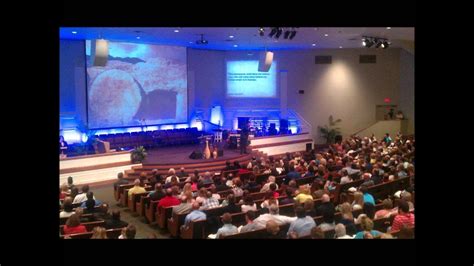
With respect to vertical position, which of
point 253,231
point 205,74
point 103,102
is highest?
point 205,74

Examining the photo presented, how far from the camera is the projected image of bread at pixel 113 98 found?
627 inches

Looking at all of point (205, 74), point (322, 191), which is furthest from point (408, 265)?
point (205, 74)

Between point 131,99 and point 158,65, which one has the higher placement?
point 158,65

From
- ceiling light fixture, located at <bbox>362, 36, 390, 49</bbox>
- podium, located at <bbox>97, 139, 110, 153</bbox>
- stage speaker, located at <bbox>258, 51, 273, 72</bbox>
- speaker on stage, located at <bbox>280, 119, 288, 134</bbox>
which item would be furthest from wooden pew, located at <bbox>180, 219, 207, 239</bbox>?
speaker on stage, located at <bbox>280, 119, 288, 134</bbox>

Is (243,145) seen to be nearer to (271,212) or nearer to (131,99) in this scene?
(131,99)

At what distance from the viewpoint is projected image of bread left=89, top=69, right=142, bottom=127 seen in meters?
15.9

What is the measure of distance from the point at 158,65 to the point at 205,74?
2.46m

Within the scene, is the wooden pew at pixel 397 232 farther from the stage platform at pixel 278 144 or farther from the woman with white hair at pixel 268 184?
the stage platform at pixel 278 144

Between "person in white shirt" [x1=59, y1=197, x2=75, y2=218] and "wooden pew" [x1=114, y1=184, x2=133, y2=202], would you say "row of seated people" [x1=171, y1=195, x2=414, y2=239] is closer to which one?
"person in white shirt" [x1=59, y1=197, x2=75, y2=218]

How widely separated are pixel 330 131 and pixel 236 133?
4.23 meters

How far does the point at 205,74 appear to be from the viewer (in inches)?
752

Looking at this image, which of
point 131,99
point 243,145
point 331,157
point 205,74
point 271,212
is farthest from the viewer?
point 205,74
